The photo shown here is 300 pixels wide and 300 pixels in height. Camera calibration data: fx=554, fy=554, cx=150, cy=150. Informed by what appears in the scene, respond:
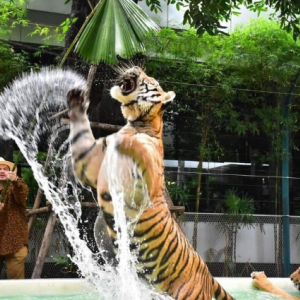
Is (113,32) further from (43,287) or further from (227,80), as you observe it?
(227,80)

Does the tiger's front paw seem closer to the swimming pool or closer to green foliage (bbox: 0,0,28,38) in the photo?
the swimming pool

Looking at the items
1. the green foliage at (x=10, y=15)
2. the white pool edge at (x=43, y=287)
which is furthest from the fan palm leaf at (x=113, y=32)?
the green foliage at (x=10, y=15)

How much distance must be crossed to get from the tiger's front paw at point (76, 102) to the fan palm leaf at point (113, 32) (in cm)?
174

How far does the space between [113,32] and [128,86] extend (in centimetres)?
185

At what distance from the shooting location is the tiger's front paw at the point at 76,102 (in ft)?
8.09

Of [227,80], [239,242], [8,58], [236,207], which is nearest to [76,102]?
[8,58]

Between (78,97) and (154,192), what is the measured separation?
21.3 inches

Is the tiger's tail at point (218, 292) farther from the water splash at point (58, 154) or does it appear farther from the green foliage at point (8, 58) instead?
the green foliage at point (8, 58)

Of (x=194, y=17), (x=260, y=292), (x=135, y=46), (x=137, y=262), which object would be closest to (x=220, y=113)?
(x=194, y=17)

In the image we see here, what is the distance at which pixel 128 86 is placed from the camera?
247cm

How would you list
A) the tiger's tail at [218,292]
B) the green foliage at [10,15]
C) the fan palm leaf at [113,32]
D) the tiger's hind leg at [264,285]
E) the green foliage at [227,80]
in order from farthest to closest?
the green foliage at [10,15]
the green foliage at [227,80]
the fan palm leaf at [113,32]
the tiger's hind leg at [264,285]
the tiger's tail at [218,292]

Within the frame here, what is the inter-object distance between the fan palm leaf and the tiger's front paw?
174 cm

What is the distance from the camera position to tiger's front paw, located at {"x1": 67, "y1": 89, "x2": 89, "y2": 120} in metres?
2.47

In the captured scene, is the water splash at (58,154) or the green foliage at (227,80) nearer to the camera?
the water splash at (58,154)
